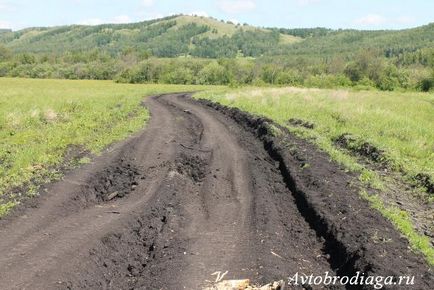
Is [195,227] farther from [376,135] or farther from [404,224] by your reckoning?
[376,135]

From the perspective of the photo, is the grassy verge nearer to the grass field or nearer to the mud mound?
the mud mound

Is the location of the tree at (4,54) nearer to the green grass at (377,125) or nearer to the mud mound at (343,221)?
the green grass at (377,125)

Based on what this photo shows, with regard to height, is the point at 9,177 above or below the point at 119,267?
above

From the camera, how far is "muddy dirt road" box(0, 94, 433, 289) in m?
8.91

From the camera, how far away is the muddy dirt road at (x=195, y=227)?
29.2 ft

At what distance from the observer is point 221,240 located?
1056cm

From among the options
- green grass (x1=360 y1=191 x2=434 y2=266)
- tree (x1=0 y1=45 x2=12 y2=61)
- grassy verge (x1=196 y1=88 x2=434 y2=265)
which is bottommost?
green grass (x1=360 y1=191 x2=434 y2=266)

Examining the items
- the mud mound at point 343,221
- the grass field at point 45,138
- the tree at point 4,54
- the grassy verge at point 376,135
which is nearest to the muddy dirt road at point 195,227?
the mud mound at point 343,221

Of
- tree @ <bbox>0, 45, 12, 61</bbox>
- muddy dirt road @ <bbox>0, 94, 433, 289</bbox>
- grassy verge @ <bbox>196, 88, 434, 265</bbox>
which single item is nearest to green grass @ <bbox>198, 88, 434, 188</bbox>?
grassy verge @ <bbox>196, 88, 434, 265</bbox>

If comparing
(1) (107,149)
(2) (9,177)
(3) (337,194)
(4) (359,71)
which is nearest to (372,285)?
(3) (337,194)

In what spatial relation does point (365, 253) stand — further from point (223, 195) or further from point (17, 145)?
point (17, 145)

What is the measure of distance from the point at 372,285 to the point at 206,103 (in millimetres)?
35580

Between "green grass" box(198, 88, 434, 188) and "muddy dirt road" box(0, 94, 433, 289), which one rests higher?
"green grass" box(198, 88, 434, 188)

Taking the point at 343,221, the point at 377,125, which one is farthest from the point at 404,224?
the point at 377,125
